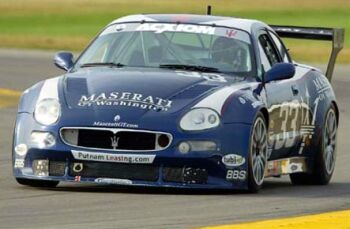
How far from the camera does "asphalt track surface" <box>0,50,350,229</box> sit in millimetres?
8820

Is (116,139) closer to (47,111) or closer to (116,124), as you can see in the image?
(116,124)

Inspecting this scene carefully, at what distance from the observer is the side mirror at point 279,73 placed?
11.8m

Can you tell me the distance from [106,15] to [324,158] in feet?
175

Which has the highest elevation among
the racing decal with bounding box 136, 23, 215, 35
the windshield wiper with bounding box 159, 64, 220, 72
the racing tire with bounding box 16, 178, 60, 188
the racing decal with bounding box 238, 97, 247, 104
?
the racing decal with bounding box 136, 23, 215, 35

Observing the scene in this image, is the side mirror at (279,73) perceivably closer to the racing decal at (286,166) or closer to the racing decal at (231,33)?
the racing decal at (231,33)

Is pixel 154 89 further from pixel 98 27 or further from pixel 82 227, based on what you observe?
pixel 98 27

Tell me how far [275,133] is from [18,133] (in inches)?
84.6

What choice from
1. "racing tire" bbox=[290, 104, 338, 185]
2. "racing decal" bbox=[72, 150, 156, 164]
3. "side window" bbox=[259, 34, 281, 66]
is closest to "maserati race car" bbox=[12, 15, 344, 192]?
"racing decal" bbox=[72, 150, 156, 164]

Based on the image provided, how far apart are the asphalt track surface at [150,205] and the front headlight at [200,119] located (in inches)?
19.6

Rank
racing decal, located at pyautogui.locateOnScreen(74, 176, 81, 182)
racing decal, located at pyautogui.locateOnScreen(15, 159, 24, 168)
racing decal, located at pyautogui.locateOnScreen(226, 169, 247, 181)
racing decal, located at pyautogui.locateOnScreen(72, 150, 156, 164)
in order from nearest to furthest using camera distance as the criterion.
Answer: racing decal, located at pyautogui.locateOnScreen(72, 150, 156, 164) → racing decal, located at pyautogui.locateOnScreen(74, 176, 81, 182) → racing decal, located at pyautogui.locateOnScreen(226, 169, 247, 181) → racing decal, located at pyautogui.locateOnScreen(15, 159, 24, 168)

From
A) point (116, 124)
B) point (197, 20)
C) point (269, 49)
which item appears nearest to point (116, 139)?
point (116, 124)

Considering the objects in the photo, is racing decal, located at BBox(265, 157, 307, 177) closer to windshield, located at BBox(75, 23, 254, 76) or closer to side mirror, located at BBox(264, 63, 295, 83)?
side mirror, located at BBox(264, 63, 295, 83)

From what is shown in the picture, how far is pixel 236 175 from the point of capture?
10773 mm

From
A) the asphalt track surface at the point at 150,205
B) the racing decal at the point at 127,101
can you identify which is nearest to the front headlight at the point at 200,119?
the racing decal at the point at 127,101
